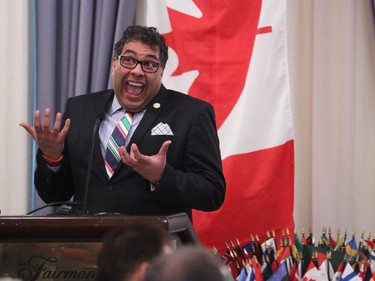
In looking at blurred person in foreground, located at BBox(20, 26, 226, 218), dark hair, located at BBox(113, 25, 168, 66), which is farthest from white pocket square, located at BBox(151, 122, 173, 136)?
dark hair, located at BBox(113, 25, 168, 66)

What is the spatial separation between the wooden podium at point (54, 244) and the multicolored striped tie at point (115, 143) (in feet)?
2.87

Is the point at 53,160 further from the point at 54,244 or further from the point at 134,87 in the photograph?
the point at 54,244

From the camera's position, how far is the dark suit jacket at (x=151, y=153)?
Answer: 8.48 feet

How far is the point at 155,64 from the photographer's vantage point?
281 centimetres

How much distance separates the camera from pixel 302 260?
10.6 feet

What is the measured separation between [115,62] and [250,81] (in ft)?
3.65

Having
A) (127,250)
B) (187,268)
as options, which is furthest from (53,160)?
(187,268)

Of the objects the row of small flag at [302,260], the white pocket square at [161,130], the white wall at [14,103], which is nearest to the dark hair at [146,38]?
the white pocket square at [161,130]

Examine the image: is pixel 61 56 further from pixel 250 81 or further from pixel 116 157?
pixel 116 157

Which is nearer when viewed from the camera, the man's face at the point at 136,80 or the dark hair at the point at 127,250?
the dark hair at the point at 127,250

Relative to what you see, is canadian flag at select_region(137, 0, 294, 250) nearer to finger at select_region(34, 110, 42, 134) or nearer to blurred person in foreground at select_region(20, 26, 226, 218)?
blurred person in foreground at select_region(20, 26, 226, 218)

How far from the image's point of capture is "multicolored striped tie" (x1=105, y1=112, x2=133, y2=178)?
8.89 feet

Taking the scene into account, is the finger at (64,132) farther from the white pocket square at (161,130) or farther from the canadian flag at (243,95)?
the canadian flag at (243,95)

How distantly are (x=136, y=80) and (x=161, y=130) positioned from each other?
0.62 feet
